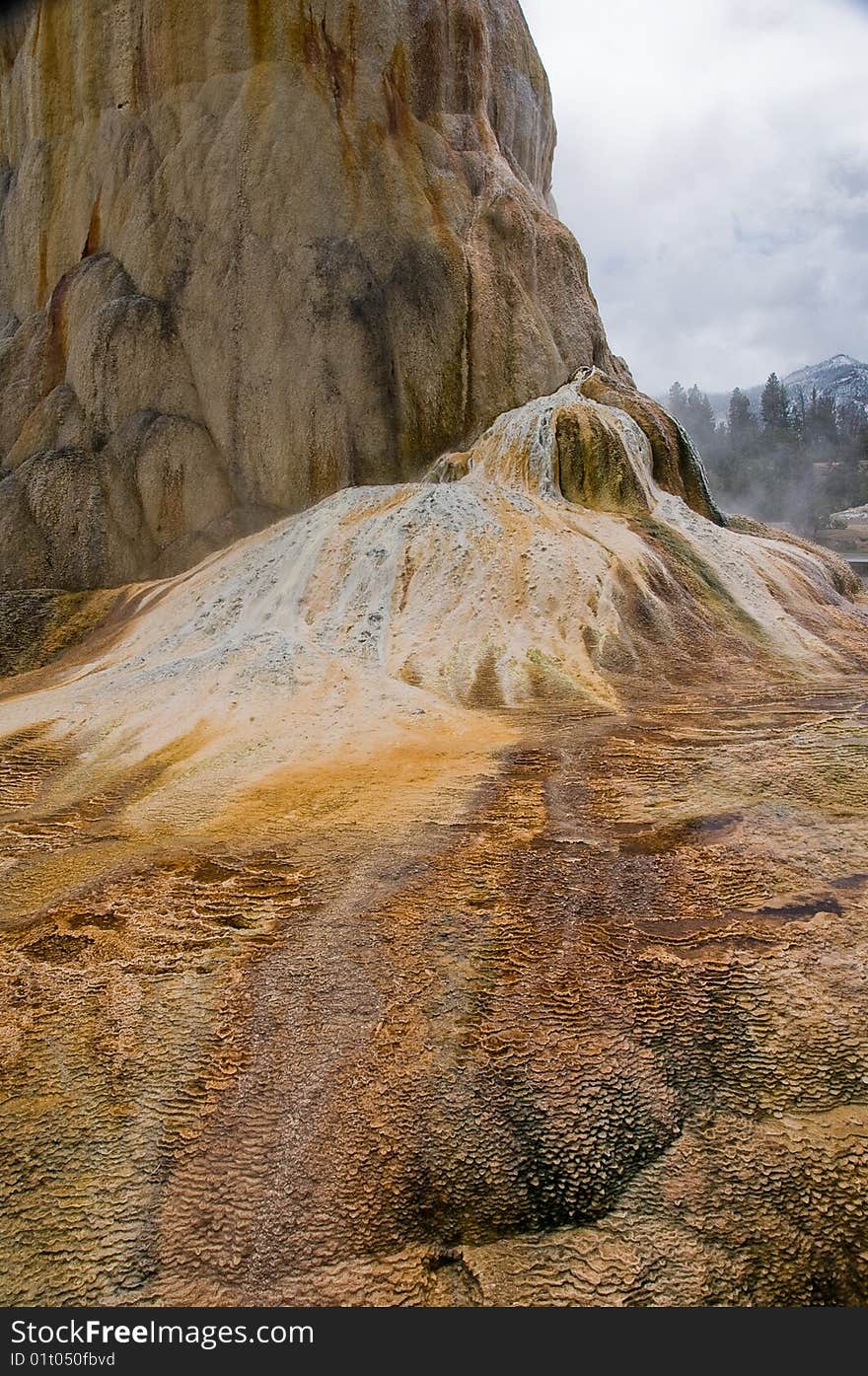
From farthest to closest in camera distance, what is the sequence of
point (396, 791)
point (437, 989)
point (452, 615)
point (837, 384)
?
1. point (837, 384)
2. point (452, 615)
3. point (396, 791)
4. point (437, 989)

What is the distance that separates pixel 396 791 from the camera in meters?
4.52

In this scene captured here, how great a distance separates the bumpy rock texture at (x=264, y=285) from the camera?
34.4ft

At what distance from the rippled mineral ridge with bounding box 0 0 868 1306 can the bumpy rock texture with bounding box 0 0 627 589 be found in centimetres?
6

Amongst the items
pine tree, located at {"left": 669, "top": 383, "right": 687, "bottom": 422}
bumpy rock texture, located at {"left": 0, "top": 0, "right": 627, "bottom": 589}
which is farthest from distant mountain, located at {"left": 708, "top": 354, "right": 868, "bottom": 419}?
bumpy rock texture, located at {"left": 0, "top": 0, "right": 627, "bottom": 589}

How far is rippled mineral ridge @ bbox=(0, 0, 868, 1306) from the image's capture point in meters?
2.07

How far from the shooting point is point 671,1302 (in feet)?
6.03

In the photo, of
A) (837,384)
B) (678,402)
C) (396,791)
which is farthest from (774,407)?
(837,384)

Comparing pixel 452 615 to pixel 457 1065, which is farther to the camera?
pixel 452 615

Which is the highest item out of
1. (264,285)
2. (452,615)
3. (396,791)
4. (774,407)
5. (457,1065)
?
(774,407)

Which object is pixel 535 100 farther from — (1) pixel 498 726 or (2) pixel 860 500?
(2) pixel 860 500

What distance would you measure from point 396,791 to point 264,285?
27.2 feet

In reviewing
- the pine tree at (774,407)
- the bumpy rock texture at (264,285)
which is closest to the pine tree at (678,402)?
the pine tree at (774,407)

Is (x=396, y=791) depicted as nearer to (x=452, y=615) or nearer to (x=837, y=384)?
(x=452, y=615)

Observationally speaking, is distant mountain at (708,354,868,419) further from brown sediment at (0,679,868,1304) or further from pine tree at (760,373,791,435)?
brown sediment at (0,679,868,1304)
